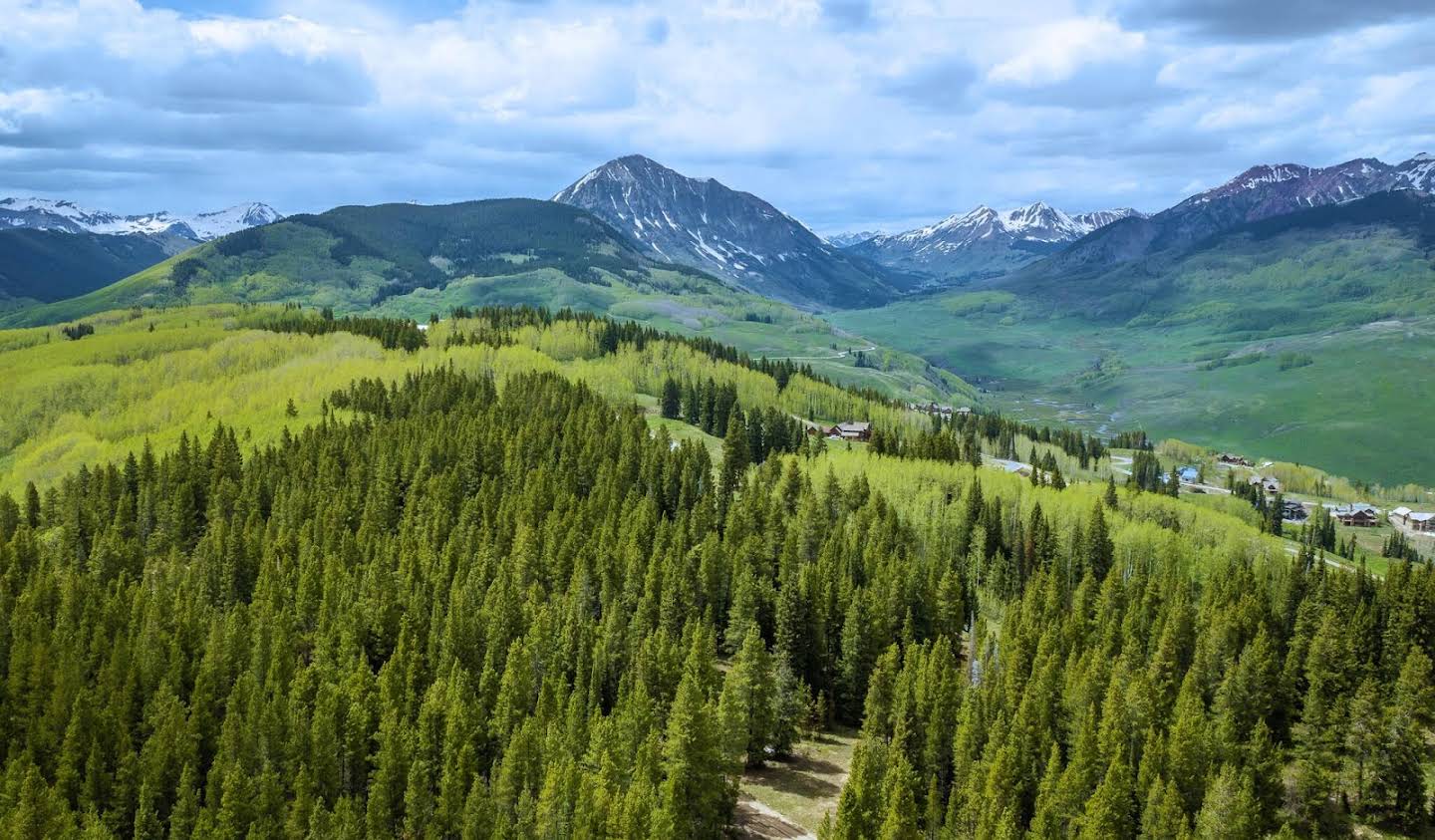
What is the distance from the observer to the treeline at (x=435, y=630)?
7319cm

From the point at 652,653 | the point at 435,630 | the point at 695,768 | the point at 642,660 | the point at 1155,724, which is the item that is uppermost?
the point at 652,653

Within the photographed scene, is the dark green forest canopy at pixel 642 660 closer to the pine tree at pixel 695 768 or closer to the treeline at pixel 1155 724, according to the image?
the pine tree at pixel 695 768

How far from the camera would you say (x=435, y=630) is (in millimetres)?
97312

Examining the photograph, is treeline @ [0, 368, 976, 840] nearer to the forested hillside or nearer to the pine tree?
the pine tree

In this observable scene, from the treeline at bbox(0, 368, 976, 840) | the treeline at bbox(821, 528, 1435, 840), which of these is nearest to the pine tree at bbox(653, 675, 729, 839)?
the treeline at bbox(0, 368, 976, 840)

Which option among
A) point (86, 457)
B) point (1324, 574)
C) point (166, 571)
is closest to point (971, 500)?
point (1324, 574)

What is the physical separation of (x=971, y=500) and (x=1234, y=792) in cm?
7370

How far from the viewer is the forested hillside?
7288 cm

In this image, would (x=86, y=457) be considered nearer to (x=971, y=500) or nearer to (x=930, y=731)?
(x=971, y=500)

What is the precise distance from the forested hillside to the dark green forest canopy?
39 cm

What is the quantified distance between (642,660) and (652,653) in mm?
1170

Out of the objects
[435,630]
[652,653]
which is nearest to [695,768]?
[652,653]

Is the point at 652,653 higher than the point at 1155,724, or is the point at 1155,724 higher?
the point at 652,653

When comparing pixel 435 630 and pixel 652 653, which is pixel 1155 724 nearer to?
pixel 652 653
